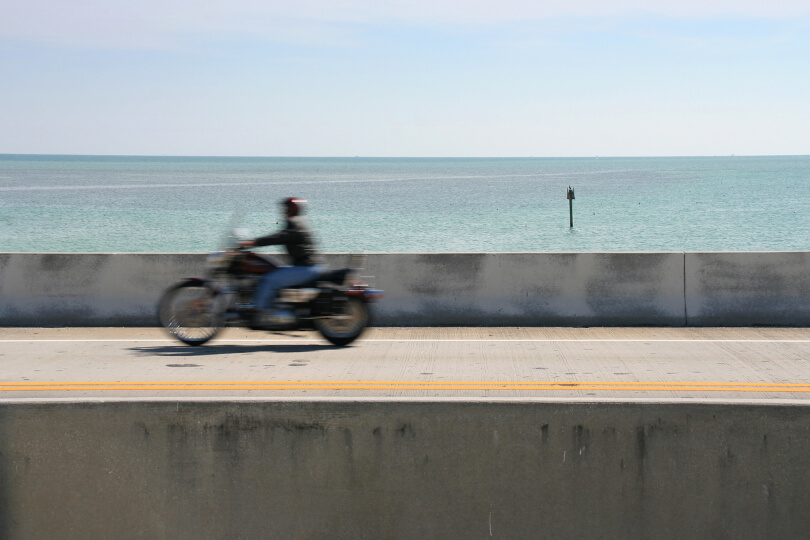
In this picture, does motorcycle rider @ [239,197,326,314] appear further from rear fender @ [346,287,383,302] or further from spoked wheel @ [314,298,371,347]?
spoked wheel @ [314,298,371,347]

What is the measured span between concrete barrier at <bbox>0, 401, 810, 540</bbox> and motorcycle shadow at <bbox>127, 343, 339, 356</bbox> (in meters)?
3.59

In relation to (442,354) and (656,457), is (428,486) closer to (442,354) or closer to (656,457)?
(656,457)

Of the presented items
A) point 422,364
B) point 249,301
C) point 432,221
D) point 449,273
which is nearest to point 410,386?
point 422,364

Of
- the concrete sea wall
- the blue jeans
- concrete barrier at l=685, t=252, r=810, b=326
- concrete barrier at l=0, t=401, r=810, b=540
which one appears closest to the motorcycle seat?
→ the blue jeans

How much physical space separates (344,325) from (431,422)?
4.29m

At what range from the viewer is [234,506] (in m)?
6.29

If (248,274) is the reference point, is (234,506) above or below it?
below

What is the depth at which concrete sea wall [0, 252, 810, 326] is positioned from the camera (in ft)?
38.9

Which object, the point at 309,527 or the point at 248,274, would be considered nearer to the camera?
the point at 309,527

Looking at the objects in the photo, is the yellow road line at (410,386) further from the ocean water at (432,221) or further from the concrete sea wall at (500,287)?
the ocean water at (432,221)

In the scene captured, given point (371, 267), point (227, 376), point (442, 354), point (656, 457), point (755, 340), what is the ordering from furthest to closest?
point (371, 267) < point (755, 340) < point (442, 354) < point (227, 376) < point (656, 457)

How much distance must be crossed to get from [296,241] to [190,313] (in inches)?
63.3

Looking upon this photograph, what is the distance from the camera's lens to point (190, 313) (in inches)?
410

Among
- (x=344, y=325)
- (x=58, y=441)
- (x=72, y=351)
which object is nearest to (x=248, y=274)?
(x=344, y=325)
